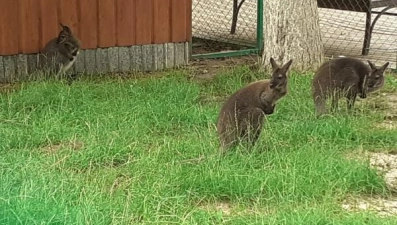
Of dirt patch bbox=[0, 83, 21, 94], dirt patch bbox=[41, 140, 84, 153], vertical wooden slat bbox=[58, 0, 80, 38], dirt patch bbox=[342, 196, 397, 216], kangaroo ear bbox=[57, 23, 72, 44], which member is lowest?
dirt patch bbox=[342, 196, 397, 216]

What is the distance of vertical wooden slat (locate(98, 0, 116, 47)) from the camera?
10703 mm

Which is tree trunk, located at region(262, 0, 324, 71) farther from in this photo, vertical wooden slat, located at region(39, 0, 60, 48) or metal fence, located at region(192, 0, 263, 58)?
vertical wooden slat, located at region(39, 0, 60, 48)

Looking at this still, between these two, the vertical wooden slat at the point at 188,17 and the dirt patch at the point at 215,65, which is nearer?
the dirt patch at the point at 215,65

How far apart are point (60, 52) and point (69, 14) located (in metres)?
0.90

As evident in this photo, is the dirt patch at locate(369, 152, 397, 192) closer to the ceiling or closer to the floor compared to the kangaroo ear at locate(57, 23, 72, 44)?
closer to the floor

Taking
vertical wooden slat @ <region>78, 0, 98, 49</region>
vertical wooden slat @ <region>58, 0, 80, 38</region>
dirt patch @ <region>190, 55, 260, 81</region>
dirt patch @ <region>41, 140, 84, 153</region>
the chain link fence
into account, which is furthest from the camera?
the chain link fence

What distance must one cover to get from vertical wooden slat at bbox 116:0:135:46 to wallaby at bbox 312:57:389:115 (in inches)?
146

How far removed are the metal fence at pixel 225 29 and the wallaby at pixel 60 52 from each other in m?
2.42

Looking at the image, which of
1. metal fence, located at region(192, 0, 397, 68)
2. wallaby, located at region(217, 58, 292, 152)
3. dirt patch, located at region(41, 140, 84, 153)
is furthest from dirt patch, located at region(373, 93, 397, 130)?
dirt patch, located at region(41, 140, 84, 153)

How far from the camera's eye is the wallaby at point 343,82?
25.9 feet

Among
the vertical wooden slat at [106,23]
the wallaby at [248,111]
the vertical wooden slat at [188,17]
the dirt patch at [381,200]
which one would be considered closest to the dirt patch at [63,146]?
the wallaby at [248,111]

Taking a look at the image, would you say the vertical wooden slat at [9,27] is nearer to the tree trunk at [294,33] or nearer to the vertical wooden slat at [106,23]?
the vertical wooden slat at [106,23]

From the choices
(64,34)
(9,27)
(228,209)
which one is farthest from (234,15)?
(228,209)

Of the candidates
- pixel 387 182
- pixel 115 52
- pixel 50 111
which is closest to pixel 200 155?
pixel 387 182
